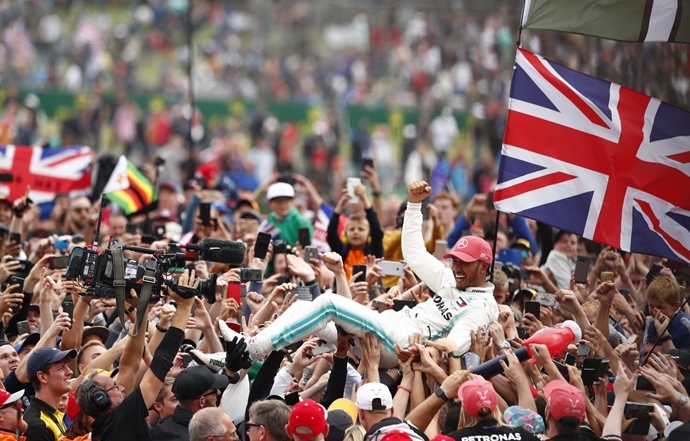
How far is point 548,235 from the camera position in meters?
13.4

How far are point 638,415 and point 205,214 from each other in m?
5.67

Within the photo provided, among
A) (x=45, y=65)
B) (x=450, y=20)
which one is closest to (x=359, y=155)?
(x=450, y=20)

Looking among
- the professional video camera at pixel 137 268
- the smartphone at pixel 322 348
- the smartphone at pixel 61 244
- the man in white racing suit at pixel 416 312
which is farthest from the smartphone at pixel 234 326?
the smartphone at pixel 61 244

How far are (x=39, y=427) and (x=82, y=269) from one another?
1.02 m

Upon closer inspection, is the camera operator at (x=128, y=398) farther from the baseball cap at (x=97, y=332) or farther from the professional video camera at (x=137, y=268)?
the baseball cap at (x=97, y=332)

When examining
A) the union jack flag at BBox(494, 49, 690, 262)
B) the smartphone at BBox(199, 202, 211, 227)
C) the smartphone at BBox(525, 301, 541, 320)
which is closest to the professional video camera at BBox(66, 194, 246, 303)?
the smartphone at BBox(525, 301, 541, 320)

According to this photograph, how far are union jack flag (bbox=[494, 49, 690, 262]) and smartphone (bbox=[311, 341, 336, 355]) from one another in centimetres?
211

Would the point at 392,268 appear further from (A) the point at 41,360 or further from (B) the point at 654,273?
(A) the point at 41,360

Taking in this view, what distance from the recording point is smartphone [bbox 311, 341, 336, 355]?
8.59 meters

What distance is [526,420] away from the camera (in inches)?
285

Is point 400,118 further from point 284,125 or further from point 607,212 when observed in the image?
point 607,212

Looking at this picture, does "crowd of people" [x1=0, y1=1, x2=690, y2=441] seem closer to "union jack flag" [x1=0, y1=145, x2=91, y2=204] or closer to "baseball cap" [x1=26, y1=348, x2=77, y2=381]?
"baseball cap" [x1=26, y1=348, x2=77, y2=381]

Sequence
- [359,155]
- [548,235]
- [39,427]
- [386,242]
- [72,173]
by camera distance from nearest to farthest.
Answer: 1. [39,427]
2. [386,242]
3. [548,235]
4. [72,173]
5. [359,155]

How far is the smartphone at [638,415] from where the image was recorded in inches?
299
